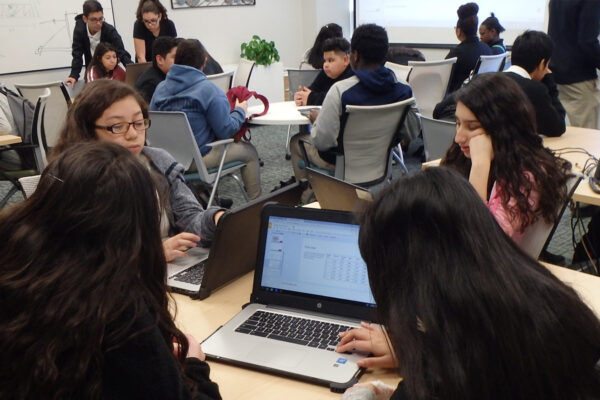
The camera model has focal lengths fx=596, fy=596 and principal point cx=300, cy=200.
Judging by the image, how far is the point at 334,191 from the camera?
1.68 metres

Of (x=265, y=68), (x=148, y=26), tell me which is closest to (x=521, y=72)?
(x=148, y=26)

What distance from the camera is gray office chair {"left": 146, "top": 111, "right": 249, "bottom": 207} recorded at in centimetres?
337

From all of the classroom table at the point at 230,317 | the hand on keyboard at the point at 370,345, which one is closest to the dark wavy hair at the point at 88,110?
the classroom table at the point at 230,317

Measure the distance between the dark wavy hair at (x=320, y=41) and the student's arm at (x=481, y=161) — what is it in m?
3.27

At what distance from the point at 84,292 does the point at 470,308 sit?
0.59 m

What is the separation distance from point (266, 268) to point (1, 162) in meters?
3.14

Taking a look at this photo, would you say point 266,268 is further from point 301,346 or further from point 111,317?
point 111,317

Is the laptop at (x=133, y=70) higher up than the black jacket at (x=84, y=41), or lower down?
lower down

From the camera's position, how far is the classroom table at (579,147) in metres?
2.31

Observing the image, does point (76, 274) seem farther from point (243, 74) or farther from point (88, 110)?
point (243, 74)

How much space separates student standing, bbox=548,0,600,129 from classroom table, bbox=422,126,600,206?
1.48 metres

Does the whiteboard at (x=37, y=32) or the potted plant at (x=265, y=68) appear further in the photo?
the potted plant at (x=265, y=68)

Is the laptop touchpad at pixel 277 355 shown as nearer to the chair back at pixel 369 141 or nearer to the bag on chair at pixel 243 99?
the chair back at pixel 369 141

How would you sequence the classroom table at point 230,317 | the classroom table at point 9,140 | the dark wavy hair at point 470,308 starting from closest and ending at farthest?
1. the dark wavy hair at point 470,308
2. the classroom table at point 230,317
3. the classroom table at point 9,140
